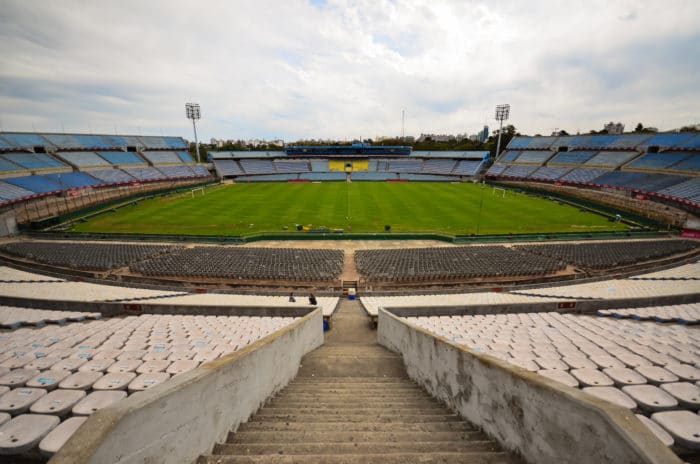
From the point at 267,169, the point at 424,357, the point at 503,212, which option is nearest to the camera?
the point at 424,357

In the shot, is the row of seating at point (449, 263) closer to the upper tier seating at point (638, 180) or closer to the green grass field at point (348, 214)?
the green grass field at point (348, 214)

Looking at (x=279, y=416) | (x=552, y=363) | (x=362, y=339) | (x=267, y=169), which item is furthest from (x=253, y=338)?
(x=267, y=169)

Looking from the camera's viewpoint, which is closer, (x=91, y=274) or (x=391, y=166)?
(x=91, y=274)

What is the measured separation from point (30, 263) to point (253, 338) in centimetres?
2768

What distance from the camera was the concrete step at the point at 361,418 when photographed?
18.1 feet

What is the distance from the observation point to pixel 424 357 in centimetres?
738

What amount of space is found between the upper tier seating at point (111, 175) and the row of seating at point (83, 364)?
202ft

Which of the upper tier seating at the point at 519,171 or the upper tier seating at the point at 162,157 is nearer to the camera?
the upper tier seating at the point at 519,171

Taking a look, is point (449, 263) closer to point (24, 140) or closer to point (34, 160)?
point (34, 160)

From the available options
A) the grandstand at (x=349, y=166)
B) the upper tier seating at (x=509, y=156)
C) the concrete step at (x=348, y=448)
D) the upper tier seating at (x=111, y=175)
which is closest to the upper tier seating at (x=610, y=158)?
the upper tier seating at (x=509, y=156)

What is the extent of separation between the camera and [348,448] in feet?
14.0

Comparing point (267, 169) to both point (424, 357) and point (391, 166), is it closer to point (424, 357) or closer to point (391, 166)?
point (391, 166)

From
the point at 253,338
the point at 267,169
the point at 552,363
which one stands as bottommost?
the point at 253,338

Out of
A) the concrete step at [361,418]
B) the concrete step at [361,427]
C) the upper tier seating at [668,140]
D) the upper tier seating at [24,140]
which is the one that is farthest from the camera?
the upper tier seating at [668,140]
